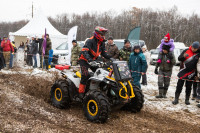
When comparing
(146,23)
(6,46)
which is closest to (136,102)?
(6,46)

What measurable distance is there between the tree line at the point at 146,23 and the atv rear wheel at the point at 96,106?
122ft

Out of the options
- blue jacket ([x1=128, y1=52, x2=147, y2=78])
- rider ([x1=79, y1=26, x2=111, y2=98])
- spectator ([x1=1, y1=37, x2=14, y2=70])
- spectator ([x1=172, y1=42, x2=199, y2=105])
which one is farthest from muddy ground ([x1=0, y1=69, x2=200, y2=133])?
spectator ([x1=1, y1=37, x2=14, y2=70])

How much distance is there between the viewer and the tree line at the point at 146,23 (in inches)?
1665

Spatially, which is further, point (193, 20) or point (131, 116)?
point (193, 20)

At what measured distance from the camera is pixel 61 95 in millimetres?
5020

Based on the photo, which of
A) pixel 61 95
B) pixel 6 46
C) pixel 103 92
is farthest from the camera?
pixel 6 46

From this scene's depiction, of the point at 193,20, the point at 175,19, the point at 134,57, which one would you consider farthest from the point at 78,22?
the point at 134,57

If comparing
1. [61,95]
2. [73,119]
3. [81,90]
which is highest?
[81,90]

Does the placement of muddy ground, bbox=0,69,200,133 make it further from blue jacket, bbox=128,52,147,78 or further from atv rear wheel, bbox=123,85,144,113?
blue jacket, bbox=128,52,147,78

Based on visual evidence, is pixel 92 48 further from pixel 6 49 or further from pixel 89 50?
pixel 6 49

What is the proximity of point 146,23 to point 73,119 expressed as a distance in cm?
4616

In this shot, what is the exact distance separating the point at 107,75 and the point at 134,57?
245 cm

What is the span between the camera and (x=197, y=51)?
19.6 feet

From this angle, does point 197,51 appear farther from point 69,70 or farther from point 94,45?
point 69,70
